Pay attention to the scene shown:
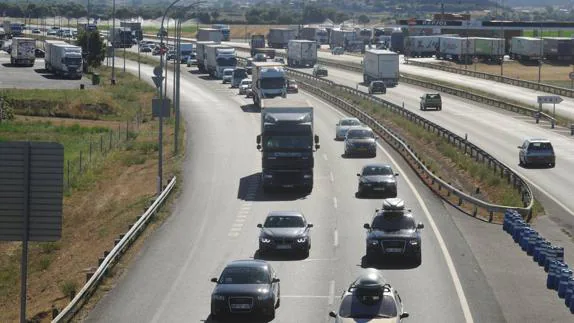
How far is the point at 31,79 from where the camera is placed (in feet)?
398

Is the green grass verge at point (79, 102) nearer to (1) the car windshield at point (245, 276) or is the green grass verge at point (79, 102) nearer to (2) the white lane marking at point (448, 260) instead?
(2) the white lane marking at point (448, 260)

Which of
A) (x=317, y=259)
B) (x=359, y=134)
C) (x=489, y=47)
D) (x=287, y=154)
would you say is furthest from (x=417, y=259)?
(x=489, y=47)

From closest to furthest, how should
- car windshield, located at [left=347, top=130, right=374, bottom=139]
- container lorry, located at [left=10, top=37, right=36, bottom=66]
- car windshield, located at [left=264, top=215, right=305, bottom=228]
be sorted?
car windshield, located at [left=264, top=215, right=305, bottom=228] < car windshield, located at [left=347, top=130, right=374, bottom=139] < container lorry, located at [left=10, top=37, right=36, bottom=66]

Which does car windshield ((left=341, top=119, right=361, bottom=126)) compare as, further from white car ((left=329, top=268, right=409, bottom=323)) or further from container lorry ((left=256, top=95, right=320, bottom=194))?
white car ((left=329, top=268, right=409, bottom=323))

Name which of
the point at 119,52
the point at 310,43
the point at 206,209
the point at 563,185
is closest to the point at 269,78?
the point at 563,185

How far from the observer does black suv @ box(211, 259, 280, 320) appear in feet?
91.1

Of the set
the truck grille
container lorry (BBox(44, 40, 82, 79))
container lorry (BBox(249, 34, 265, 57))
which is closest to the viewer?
the truck grille

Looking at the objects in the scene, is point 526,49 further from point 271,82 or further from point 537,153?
point 537,153

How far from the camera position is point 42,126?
8406 cm

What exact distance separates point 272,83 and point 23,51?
59915 millimetres

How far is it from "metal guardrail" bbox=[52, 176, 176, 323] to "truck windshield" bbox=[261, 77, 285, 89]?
38.8 meters

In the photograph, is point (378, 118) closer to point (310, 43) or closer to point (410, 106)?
point (410, 106)

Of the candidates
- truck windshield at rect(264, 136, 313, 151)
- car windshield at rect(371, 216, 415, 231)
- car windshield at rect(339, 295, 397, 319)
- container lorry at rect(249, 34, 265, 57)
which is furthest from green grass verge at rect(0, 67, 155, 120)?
car windshield at rect(339, 295, 397, 319)

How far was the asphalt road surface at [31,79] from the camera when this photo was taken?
113312mm
